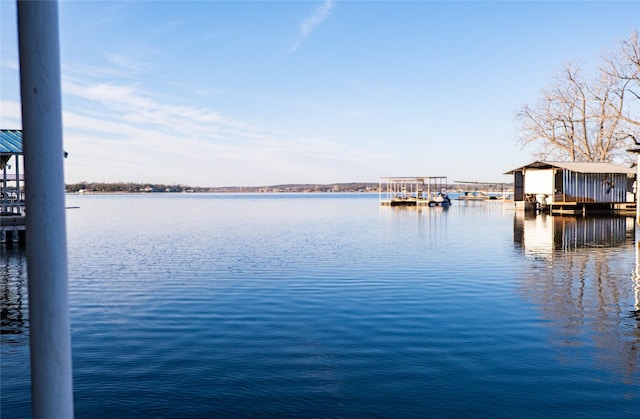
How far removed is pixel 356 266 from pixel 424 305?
6.95 m

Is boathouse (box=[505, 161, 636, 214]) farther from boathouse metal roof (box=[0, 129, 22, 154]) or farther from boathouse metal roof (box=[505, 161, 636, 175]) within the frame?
boathouse metal roof (box=[0, 129, 22, 154])

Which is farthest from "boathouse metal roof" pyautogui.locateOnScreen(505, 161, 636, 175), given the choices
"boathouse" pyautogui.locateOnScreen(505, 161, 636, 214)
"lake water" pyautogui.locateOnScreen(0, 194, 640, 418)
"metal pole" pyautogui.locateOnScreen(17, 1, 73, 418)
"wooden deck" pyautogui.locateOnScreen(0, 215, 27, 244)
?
"metal pole" pyautogui.locateOnScreen(17, 1, 73, 418)

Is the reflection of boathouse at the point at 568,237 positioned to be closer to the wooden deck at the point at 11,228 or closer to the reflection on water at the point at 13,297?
the reflection on water at the point at 13,297

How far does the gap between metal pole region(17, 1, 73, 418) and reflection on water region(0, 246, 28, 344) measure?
8905mm

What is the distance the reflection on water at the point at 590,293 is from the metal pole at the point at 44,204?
26.7 ft

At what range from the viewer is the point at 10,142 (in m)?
27.1

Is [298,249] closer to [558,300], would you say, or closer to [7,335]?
[558,300]

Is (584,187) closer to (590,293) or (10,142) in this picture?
(590,293)

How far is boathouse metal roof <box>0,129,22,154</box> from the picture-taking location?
2522 cm

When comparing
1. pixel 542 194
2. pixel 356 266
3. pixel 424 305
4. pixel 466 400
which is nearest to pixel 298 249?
pixel 356 266

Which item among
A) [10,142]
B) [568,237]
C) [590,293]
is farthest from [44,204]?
[568,237]

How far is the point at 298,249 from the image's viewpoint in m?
25.4

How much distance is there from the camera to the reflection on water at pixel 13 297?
10.7 meters

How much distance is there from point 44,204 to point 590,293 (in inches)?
570
